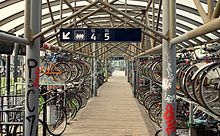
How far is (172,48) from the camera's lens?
3.34 meters

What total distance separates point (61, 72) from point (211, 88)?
15.4 feet

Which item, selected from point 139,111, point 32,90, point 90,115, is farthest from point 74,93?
point 32,90

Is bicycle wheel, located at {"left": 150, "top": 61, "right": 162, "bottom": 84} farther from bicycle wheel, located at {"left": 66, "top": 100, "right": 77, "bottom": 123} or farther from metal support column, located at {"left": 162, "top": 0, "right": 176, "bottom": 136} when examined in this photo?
metal support column, located at {"left": 162, "top": 0, "right": 176, "bottom": 136}

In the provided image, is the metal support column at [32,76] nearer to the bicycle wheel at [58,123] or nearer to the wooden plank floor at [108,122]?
the bicycle wheel at [58,123]

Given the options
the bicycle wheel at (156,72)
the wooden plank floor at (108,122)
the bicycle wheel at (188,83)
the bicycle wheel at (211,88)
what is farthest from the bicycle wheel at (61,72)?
the bicycle wheel at (211,88)

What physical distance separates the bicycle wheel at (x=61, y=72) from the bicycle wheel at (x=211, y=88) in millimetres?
4648

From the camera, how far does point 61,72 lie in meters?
7.71

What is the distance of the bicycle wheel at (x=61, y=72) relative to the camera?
7.73 meters

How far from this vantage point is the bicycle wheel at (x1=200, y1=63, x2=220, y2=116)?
3.34 meters

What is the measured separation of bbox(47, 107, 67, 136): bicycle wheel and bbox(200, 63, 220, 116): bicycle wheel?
3318 millimetres

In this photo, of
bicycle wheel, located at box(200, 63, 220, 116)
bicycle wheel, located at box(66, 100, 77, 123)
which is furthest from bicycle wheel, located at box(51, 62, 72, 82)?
bicycle wheel, located at box(200, 63, 220, 116)

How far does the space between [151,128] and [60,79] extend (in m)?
2.78

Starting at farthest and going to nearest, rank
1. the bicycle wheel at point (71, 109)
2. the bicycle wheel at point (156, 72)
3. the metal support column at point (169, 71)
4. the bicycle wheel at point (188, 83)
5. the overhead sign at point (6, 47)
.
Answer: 1. the bicycle wheel at point (156, 72)
2. the bicycle wheel at point (71, 109)
3. the overhead sign at point (6, 47)
4. the bicycle wheel at point (188, 83)
5. the metal support column at point (169, 71)

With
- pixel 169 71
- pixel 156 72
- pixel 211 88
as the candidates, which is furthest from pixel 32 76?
pixel 156 72
